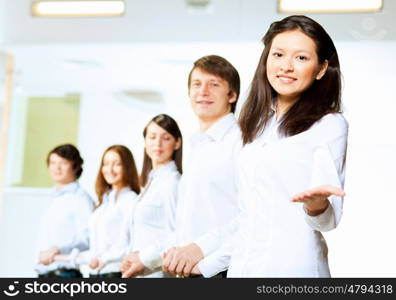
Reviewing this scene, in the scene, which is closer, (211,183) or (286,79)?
(286,79)

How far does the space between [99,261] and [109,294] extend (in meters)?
0.34

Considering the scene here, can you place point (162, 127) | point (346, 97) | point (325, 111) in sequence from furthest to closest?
point (162, 127), point (346, 97), point (325, 111)

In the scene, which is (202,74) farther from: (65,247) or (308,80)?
(65,247)

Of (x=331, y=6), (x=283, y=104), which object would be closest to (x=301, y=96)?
(x=283, y=104)

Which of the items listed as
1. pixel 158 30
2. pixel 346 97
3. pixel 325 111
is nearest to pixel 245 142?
pixel 325 111

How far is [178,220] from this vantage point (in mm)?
1629

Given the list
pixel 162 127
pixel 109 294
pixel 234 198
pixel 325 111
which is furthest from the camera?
pixel 162 127

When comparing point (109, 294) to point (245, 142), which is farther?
point (109, 294)

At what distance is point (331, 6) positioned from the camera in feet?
5.89

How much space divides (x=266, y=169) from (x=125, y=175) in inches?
31.1

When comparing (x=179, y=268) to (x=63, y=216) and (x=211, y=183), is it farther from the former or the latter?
(x=63, y=216)

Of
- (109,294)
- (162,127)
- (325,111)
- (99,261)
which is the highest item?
(162,127)

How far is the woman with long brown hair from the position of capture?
75.7 inches

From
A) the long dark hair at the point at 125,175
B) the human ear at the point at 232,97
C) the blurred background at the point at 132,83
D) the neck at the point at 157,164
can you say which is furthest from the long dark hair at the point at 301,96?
the long dark hair at the point at 125,175
